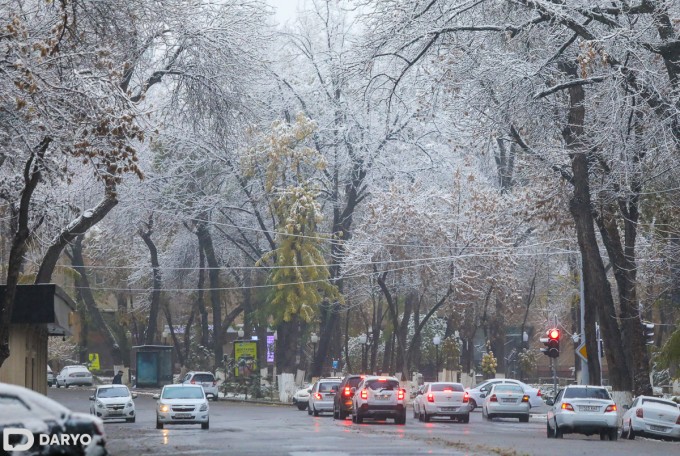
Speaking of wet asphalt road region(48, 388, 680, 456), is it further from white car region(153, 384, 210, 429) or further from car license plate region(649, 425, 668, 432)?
car license plate region(649, 425, 668, 432)

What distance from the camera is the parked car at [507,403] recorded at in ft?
153

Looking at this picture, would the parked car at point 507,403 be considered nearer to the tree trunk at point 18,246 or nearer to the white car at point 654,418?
the white car at point 654,418

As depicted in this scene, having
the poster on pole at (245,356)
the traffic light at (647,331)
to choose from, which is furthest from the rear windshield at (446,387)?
the poster on pole at (245,356)

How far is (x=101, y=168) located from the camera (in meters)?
22.6

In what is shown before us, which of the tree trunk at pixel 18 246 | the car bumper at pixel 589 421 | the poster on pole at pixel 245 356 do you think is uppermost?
the tree trunk at pixel 18 246

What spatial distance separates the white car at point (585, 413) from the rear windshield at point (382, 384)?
309 inches

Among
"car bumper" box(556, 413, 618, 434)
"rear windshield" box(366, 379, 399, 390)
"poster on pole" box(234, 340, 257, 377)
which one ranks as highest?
"poster on pole" box(234, 340, 257, 377)

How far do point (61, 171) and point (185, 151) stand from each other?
40983mm

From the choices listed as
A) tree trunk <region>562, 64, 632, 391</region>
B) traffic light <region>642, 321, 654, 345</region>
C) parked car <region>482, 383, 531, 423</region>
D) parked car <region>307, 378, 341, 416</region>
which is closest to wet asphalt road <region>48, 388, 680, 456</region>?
tree trunk <region>562, 64, 632, 391</region>

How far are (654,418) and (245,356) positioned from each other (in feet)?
129

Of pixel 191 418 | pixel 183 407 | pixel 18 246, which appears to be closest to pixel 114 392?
pixel 183 407

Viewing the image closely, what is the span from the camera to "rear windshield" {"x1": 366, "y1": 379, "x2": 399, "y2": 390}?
1560 inches

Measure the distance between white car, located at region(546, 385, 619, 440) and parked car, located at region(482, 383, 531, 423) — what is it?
1355cm

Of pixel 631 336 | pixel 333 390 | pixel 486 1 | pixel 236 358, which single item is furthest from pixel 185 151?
pixel 486 1
